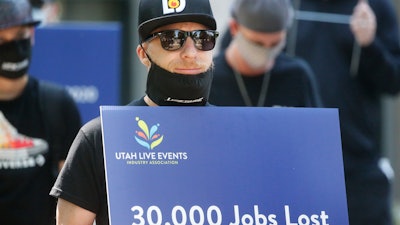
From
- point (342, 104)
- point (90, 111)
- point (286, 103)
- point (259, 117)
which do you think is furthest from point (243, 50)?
point (259, 117)

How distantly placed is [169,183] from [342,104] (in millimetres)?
3141

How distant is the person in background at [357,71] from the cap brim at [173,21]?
2819mm

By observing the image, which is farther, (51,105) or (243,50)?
(243,50)

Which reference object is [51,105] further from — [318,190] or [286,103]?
[318,190]

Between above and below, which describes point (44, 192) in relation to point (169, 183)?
below

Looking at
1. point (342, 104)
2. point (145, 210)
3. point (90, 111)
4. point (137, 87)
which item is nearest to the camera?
point (145, 210)

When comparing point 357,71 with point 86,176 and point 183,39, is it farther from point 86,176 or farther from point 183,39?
point 86,176

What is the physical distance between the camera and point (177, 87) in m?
4.49

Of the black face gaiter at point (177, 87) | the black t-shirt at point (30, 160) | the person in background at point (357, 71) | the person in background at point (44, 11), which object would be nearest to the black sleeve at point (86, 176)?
the black face gaiter at point (177, 87)

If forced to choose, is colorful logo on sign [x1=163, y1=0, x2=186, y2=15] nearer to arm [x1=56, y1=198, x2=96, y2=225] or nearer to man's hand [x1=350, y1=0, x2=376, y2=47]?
arm [x1=56, y1=198, x2=96, y2=225]

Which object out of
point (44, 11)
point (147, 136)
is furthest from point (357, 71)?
point (147, 136)

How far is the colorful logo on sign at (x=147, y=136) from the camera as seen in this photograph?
430 centimetres

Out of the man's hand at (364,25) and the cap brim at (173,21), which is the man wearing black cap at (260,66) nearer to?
the man's hand at (364,25)

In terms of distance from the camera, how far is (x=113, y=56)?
800cm
